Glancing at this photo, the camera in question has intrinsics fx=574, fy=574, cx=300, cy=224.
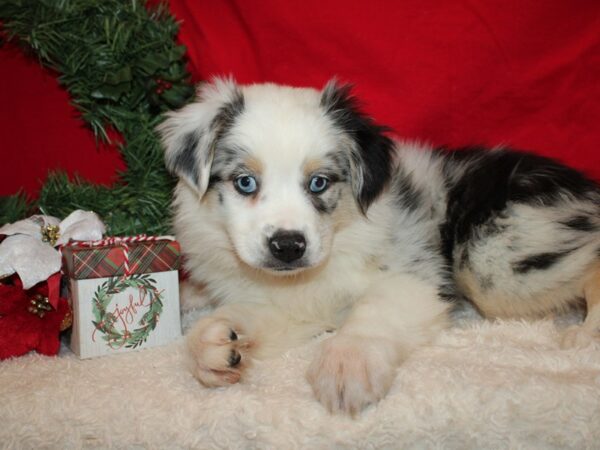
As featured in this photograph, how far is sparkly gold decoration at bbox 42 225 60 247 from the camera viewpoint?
2.55 metres

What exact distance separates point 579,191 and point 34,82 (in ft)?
9.40

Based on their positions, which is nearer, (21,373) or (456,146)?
(21,373)

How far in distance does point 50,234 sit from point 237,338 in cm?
106

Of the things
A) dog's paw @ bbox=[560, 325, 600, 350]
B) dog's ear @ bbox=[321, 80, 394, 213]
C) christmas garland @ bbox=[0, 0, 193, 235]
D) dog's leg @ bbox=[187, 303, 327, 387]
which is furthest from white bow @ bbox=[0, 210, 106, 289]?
dog's paw @ bbox=[560, 325, 600, 350]

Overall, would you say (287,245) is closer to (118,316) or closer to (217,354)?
(217,354)

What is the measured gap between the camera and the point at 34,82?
3189 millimetres

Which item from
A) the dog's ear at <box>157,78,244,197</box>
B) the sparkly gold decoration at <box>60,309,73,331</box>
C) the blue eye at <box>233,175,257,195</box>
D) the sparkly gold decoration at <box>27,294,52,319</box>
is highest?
the dog's ear at <box>157,78,244,197</box>

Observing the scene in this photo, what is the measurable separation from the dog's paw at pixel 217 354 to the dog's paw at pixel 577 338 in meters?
1.20

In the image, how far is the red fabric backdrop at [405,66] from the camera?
10.2ft

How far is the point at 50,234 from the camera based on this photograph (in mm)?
2557

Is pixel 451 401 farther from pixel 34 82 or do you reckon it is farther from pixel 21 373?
pixel 34 82

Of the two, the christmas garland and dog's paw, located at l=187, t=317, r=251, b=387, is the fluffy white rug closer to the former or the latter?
dog's paw, located at l=187, t=317, r=251, b=387

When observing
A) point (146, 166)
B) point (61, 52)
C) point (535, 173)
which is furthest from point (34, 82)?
point (535, 173)

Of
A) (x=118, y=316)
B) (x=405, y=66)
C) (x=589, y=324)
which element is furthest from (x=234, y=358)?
(x=405, y=66)
